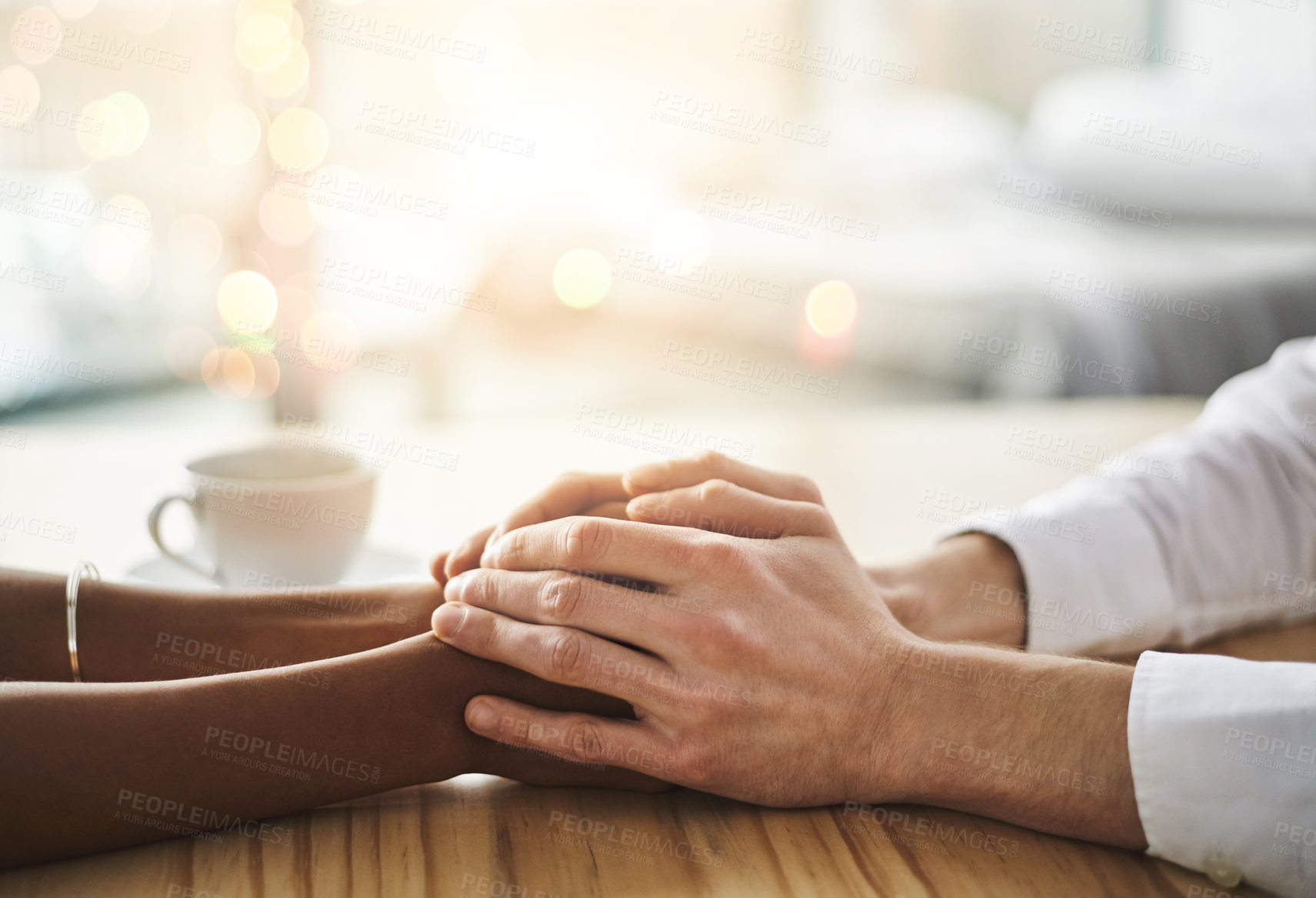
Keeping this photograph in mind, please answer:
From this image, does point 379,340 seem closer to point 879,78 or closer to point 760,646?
point 879,78

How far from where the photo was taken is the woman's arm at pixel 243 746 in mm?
445

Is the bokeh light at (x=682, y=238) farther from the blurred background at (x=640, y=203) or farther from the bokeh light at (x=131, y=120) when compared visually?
the bokeh light at (x=131, y=120)

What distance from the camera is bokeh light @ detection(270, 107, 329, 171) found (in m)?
2.39

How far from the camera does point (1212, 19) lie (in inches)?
138

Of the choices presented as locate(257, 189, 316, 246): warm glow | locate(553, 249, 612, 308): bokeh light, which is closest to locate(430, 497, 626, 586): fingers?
locate(257, 189, 316, 246): warm glow

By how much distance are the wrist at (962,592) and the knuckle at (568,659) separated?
282 millimetres

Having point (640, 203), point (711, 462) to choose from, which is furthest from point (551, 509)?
point (640, 203)

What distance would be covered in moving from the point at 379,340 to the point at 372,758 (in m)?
3.76

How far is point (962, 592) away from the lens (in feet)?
2.53

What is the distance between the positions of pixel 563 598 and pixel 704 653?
0.09 metres

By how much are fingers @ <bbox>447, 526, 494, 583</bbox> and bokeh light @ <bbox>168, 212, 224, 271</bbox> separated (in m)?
2.72

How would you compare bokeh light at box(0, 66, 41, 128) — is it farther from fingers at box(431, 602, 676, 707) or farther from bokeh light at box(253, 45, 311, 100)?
fingers at box(431, 602, 676, 707)

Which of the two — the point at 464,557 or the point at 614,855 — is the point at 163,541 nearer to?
the point at 464,557

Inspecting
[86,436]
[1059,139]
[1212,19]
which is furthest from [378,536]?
[1212,19]
